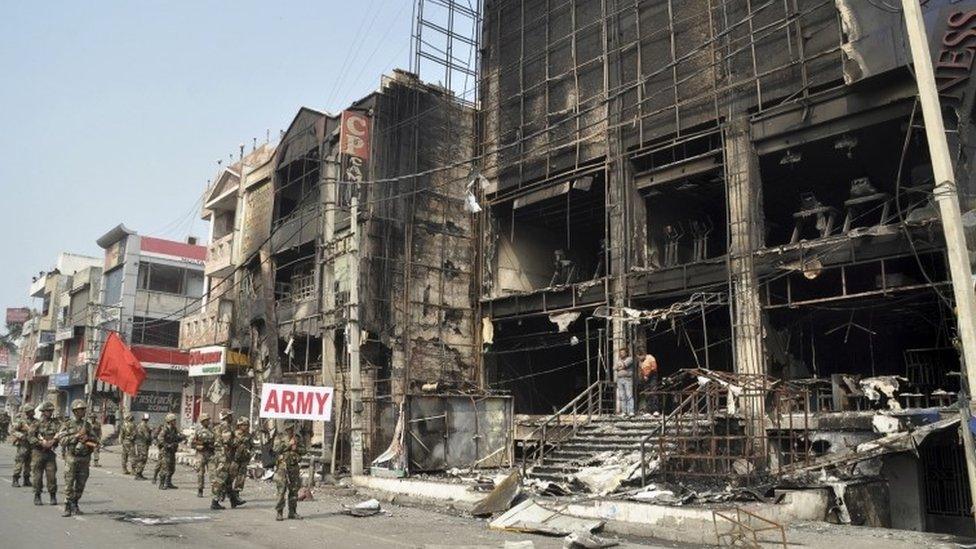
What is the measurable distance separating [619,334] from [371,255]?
9135 mm

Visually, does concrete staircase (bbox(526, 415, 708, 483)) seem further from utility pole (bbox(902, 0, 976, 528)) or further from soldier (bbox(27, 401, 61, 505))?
soldier (bbox(27, 401, 61, 505))

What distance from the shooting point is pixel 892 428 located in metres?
14.5

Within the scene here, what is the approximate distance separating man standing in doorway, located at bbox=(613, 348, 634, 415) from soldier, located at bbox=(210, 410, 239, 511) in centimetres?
1047

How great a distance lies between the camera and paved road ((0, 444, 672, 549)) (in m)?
9.82

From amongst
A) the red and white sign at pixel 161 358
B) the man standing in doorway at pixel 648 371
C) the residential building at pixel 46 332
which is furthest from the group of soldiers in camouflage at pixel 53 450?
the residential building at pixel 46 332

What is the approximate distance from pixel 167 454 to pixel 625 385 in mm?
12047

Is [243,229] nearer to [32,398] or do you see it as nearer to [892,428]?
[892,428]

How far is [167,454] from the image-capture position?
58.2 feet

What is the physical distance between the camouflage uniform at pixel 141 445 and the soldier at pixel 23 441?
3920 mm

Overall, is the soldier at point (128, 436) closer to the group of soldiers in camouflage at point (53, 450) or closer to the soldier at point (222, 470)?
the group of soldiers in camouflage at point (53, 450)

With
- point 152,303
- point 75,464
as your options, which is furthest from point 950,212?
point 152,303

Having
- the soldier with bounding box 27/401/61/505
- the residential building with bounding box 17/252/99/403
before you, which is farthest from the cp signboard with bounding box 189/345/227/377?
the residential building with bounding box 17/252/99/403

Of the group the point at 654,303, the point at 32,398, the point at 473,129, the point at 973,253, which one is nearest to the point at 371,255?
the point at 473,129

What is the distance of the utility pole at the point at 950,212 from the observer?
8414 mm
